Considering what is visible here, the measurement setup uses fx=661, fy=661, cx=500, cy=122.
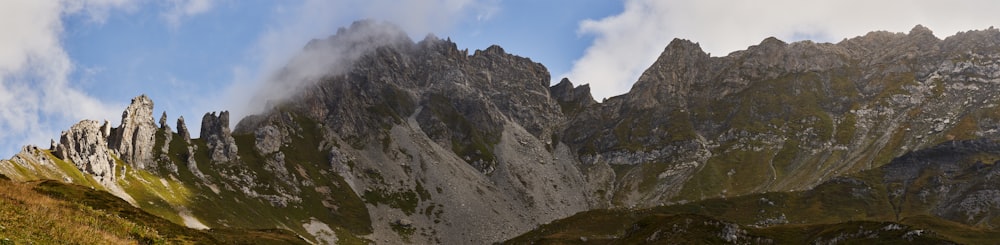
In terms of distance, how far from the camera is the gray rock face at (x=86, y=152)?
601 ft

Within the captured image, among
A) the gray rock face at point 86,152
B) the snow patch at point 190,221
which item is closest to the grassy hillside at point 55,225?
the snow patch at point 190,221

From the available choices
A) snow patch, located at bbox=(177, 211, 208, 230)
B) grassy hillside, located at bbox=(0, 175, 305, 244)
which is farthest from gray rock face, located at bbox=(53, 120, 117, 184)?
grassy hillside, located at bbox=(0, 175, 305, 244)

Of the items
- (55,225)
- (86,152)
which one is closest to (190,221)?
(86,152)

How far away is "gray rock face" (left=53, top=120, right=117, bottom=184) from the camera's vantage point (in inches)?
7210

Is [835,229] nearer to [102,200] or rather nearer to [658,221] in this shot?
[658,221]

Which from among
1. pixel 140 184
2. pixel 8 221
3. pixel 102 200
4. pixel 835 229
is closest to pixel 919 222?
pixel 835 229

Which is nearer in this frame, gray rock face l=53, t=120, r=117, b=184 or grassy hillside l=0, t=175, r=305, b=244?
grassy hillside l=0, t=175, r=305, b=244

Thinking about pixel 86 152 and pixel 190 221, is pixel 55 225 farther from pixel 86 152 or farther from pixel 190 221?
pixel 86 152

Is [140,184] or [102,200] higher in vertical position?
[140,184]

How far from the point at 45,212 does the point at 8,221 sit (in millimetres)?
5526

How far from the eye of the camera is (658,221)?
140875mm

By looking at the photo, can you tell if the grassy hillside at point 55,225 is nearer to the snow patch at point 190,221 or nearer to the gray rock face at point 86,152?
the snow patch at point 190,221

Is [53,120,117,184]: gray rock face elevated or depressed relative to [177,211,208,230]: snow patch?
→ elevated

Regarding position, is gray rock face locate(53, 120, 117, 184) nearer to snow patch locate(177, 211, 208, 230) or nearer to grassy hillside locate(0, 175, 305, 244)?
snow patch locate(177, 211, 208, 230)
